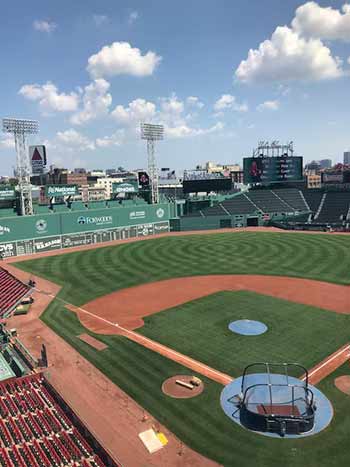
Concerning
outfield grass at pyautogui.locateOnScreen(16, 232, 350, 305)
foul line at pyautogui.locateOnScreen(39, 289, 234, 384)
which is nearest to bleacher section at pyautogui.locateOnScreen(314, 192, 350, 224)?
outfield grass at pyautogui.locateOnScreen(16, 232, 350, 305)

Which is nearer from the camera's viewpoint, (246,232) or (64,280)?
(64,280)

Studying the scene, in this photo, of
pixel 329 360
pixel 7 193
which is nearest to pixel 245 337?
pixel 329 360

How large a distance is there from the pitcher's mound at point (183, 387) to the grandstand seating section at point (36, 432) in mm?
5609

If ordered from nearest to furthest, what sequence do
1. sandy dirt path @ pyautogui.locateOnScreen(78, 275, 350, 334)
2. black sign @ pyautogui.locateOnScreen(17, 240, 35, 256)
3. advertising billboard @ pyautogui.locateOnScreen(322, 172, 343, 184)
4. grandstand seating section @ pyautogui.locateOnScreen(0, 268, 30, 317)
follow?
sandy dirt path @ pyautogui.locateOnScreen(78, 275, 350, 334) < grandstand seating section @ pyautogui.locateOnScreen(0, 268, 30, 317) < black sign @ pyautogui.locateOnScreen(17, 240, 35, 256) < advertising billboard @ pyautogui.locateOnScreen(322, 172, 343, 184)

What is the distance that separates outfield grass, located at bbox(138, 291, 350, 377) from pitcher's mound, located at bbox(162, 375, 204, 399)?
229 cm

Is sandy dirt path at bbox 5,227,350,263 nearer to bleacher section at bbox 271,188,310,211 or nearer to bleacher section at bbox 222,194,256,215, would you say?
bleacher section at bbox 222,194,256,215

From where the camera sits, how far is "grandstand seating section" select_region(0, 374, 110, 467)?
643 inches

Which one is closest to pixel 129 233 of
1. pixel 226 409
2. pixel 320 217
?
pixel 320 217

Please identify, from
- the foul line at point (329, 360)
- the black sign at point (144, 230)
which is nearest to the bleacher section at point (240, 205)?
the black sign at point (144, 230)

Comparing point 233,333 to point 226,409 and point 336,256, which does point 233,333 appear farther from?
point 336,256

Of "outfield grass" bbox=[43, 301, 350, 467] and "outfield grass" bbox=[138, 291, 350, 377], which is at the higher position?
"outfield grass" bbox=[138, 291, 350, 377]

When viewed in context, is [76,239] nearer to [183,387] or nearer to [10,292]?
[10,292]

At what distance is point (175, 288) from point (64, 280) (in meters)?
15.6

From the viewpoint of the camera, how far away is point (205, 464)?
1595cm
